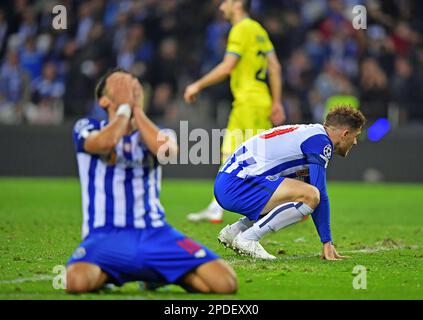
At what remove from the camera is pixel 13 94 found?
1877cm

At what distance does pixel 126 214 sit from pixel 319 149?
2.29 m

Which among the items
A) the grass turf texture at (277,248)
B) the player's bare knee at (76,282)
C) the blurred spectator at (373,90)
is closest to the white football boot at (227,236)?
the grass turf texture at (277,248)

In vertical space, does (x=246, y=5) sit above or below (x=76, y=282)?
above

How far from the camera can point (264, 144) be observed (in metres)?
8.12

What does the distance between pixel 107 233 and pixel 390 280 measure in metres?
2.22

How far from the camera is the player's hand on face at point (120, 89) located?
5891 mm

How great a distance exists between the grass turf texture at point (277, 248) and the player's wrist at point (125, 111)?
1.14 meters

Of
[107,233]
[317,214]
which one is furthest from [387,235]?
[107,233]

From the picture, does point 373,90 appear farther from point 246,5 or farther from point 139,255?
point 139,255

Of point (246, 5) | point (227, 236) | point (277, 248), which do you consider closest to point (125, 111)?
point (227, 236)

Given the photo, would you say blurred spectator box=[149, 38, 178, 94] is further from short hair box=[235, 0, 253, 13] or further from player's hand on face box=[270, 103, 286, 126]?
player's hand on face box=[270, 103, 286, 126]

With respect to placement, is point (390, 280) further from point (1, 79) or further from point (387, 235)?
point (1, 79)

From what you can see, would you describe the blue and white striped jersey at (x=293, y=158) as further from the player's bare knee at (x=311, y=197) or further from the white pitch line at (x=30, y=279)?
the white pitch line at (x=30, y=279)

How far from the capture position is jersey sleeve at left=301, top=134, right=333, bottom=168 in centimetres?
771
